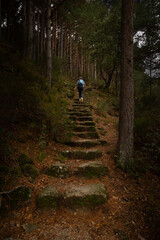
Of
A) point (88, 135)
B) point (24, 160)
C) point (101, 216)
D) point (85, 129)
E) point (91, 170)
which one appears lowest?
point (101, 216)

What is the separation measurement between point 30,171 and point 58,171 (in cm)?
78

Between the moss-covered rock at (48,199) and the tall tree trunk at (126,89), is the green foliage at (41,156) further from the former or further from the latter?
the tall tree trunk at (126,89)

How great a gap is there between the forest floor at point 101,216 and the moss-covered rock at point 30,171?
134 mm

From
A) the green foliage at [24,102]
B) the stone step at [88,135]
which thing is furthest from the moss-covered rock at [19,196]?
the stone step at [88,135]

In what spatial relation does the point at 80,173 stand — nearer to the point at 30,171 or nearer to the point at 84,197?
the point at 84,197

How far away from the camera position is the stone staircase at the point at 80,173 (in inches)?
111

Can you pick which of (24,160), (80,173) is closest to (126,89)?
(80,173)

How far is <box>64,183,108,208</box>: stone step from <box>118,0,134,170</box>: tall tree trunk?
143 centimetres

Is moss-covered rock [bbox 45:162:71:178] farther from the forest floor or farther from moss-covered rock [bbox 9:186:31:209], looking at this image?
moss-covered rock [bbox 9:186:31:209]

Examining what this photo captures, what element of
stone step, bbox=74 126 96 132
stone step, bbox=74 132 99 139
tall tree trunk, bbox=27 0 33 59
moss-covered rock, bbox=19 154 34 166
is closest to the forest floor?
moss-covered rock, bbox=19 154 34 166

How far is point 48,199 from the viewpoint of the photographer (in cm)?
279

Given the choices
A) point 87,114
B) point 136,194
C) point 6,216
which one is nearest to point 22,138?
point 6,216

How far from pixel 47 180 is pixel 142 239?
7.82 feet

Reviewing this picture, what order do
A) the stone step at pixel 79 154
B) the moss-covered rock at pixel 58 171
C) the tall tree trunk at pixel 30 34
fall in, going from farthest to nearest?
the tall tree trunk at pixel 30 34
the stone step at pixel 79 154
the moss-covered rock at pixel 58 171
